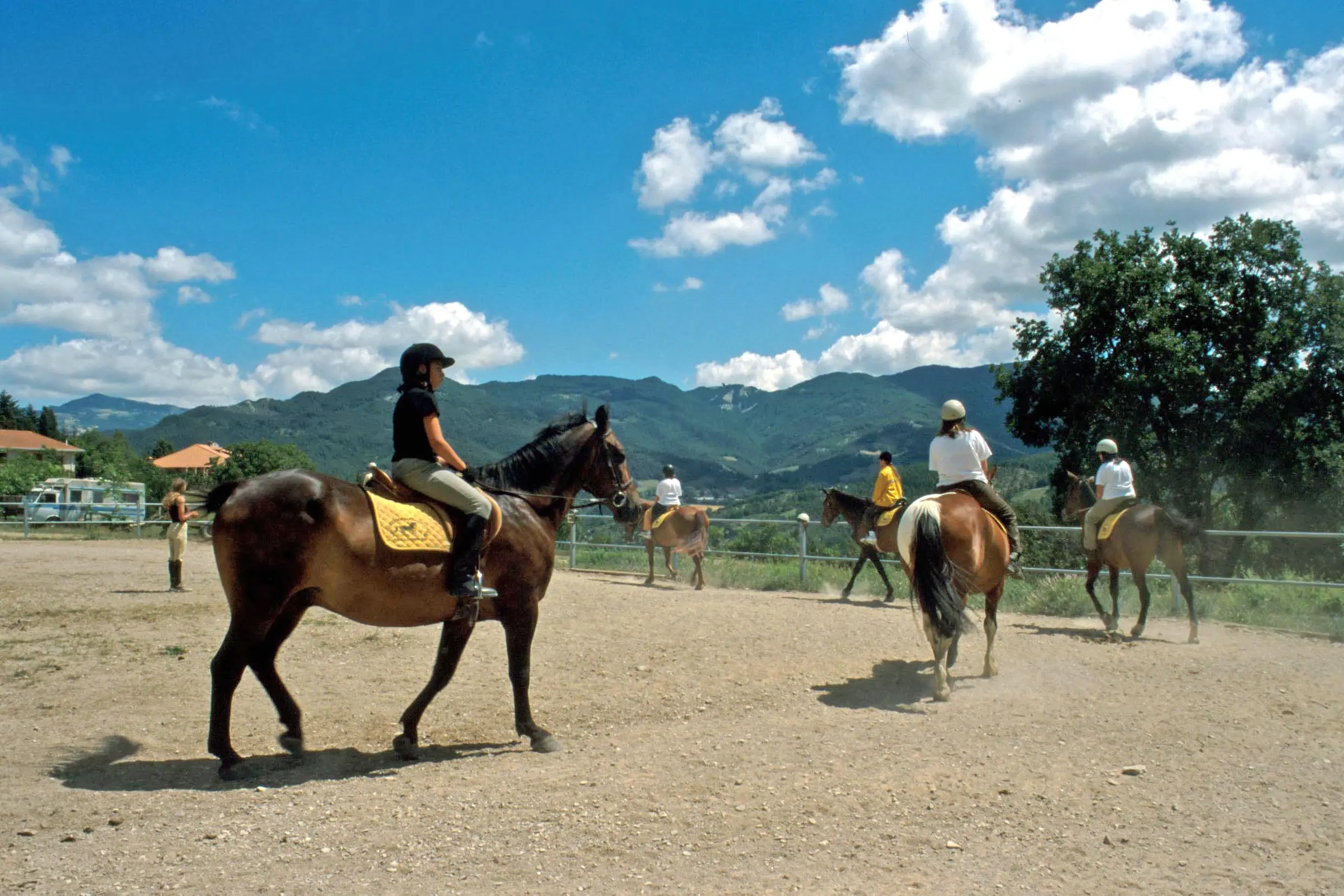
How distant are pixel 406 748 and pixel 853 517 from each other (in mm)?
10891

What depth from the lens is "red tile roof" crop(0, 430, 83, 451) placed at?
3989 inches

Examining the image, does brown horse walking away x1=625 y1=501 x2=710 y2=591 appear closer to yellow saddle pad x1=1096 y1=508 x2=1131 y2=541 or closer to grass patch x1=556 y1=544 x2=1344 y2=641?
grass patch x1=556 y1=544 x2=1344 y2=641

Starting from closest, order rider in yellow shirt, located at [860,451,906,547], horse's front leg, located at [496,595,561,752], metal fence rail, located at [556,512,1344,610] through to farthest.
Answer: horse's front leg, located at [496,595,561,752], metal fence rail, located at [556,512,1344,610], rider in yellow shirt, located at [860,451,906,547]

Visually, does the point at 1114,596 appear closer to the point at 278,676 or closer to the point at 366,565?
the point at 366,565

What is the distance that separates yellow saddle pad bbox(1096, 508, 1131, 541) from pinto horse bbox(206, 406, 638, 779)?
293 inches

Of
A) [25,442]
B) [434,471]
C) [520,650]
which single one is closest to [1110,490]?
[520,650]

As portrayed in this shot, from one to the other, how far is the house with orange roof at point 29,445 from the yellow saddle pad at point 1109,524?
110 meters

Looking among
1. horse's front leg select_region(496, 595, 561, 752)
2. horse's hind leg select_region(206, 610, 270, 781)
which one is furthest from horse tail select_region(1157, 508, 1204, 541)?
horse's hind leg select_region(206, 610, 270, 781)

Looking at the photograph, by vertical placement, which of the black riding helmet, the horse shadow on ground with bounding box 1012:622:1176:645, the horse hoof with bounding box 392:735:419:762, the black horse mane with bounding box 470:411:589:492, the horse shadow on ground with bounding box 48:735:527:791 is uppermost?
the black riding helmet

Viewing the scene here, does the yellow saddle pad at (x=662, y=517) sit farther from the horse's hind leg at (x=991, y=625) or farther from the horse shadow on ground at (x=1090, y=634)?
the horse's hind leg at (x=991, y=625)

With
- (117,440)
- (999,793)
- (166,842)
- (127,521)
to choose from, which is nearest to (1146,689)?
(999,793)

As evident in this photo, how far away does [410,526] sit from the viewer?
5863mm

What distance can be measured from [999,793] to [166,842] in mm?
4456

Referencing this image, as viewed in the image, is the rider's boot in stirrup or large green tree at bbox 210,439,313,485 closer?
the rider's boot in stirrup
